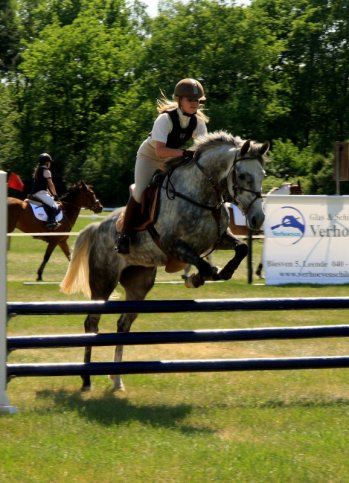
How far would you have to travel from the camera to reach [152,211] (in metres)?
7.28

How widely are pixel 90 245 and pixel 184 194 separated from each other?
4.38ft

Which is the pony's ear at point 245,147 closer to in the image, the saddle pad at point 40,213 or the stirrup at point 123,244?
the stirrup at point 123,244

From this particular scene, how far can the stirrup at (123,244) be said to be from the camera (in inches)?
295

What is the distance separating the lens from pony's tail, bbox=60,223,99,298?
817 cm

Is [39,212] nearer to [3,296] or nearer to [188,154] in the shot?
[188,154]

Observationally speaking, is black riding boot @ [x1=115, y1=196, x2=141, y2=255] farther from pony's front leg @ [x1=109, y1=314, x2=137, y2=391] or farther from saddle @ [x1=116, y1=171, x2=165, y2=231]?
pony's front leg @ [x1=109, y1=314, x2=137, y2=391]

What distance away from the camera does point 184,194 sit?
23.4 ft

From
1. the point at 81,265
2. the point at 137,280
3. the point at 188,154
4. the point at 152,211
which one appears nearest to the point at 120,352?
the point at 137,280

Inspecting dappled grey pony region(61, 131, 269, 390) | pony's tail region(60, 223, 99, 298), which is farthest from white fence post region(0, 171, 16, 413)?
pony's tail region(60, 223, 99, 298)

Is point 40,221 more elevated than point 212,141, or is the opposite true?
point 212,141

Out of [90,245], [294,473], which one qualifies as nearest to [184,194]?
[90,245]

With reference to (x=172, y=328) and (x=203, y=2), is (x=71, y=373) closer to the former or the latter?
(x=172, y=328)

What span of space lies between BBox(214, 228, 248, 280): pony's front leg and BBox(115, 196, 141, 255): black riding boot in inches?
27.7

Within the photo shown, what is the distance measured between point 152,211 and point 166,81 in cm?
4659
